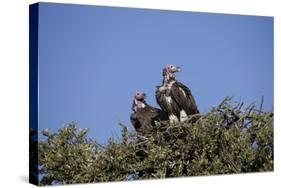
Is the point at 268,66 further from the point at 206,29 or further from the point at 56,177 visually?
the point at 56,177

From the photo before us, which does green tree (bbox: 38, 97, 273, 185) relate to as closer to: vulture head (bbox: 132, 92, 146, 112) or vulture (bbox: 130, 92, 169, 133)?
vulture (bbox: 130, 92, 169, 133)

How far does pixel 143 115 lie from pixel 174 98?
1.45ft

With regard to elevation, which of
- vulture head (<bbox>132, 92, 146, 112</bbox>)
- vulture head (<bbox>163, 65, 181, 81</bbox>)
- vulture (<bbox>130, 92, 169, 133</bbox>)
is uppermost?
vulture head (<bbox>163, 65, 181, 81</bbox>)

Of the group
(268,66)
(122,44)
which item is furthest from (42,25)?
(268,66)

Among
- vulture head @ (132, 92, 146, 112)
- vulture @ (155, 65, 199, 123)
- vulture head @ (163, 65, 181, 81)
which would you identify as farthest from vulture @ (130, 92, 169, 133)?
vulture head @ (163, 65, 181, 81)

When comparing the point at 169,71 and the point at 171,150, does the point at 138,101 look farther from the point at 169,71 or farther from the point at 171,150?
the point at 171,150

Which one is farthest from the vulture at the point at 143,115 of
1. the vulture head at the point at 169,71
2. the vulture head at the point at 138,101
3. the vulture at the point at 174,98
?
the vulture head at the point at 169,71

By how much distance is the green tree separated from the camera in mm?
8062

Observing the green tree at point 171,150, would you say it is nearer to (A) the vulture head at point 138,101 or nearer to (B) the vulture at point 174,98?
(B) the vulture at point 174,98

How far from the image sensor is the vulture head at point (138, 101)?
848cm

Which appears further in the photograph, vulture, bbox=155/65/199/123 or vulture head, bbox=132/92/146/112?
vulture, bbox=155/65/199/123

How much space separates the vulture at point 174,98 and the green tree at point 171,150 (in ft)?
0.32

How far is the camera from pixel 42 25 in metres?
7.88

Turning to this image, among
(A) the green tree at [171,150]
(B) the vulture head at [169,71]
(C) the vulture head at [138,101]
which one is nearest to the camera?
(A) the green tree at [171,150]
